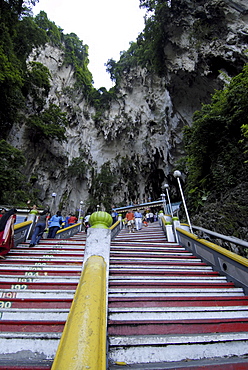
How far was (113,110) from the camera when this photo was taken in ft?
95.9

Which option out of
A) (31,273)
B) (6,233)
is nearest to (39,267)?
(31,273)

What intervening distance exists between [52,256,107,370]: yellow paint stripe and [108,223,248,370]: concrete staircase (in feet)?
1.51

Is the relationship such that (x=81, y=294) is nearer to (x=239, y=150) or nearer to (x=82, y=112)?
(x=239, y=150)

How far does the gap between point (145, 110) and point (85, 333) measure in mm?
27624

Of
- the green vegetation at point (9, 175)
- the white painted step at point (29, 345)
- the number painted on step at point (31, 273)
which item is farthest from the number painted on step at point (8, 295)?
the green vegetation at point (9, 175)

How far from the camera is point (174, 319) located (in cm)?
196

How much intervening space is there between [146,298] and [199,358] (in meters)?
0.86

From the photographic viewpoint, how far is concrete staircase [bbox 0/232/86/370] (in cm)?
148

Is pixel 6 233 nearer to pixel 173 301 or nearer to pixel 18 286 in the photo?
pixel 18 286

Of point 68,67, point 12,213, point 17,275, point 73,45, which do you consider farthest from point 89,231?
point 73,45

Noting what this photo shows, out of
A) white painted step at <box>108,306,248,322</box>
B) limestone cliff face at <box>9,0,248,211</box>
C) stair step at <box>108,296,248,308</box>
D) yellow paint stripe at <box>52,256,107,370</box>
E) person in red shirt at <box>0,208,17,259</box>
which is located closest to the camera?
yellow paint stripe at <box>52,256,107,370</box>

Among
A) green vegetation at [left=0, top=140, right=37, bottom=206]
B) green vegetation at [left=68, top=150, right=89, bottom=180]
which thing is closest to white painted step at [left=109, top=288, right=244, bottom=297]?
green vegetation at [left=0, top=140, right=37, bottom=206]

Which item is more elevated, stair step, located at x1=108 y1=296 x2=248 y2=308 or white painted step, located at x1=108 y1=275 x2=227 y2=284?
white painted step, located at x1=108 y1=275 x2=227 y2=284

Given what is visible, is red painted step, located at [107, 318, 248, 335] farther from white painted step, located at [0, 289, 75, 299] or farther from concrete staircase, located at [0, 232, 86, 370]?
white painted step, located at [0, 289, 75, 299]
